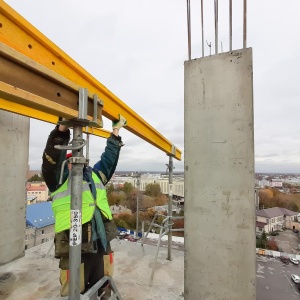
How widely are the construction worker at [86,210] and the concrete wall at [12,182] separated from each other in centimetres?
294

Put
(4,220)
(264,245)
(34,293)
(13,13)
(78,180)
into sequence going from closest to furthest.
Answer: (13,13)
(78,180)
(34,293)
(4,220)
(264,245)

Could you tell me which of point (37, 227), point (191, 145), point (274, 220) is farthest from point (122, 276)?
point (274, 220)

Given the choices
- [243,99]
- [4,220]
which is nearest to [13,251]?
[4,220]

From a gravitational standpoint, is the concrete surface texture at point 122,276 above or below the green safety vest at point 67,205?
below

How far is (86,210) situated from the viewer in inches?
70.5

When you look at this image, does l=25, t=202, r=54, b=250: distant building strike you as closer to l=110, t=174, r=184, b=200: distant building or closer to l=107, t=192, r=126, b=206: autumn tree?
l=107, t=192, r=126, b=206: autumn tree

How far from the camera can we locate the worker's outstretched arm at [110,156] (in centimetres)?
212

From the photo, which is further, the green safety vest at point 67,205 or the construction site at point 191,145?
the green safety vest at point 67,205

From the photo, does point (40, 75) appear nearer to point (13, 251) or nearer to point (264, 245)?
point (13, 251)

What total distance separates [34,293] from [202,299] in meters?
2.43

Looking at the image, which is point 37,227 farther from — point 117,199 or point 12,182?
point 117,199

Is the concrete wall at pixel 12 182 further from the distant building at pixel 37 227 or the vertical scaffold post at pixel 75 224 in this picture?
the distant building at pixel 37 227

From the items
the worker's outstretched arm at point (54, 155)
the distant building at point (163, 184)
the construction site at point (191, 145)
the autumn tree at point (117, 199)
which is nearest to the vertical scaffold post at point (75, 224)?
the construction site at point (191, 145)

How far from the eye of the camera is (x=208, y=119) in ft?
8.93
